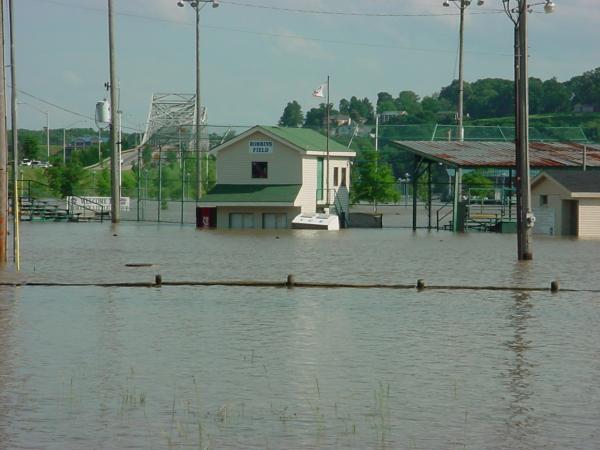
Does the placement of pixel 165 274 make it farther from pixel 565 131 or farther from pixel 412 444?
pixel 565 131

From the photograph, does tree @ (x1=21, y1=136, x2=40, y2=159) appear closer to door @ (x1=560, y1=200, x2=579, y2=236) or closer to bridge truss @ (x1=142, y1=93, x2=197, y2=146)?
bridge truss @ (x1=142, y1=93, x2=197, y2=146)

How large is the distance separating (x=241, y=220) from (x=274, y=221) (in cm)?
193

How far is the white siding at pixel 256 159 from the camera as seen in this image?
239ft

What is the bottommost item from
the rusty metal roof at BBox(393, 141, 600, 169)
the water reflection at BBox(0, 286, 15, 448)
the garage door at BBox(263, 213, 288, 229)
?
the water reflection at BBox(0, 286, 15, 448)

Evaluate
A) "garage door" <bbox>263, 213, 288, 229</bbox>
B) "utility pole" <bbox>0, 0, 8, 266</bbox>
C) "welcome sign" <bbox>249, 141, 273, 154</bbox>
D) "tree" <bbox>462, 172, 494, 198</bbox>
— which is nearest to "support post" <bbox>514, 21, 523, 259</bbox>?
Answer: "utility pole" <bbox>0, 0, 8, 266</bbox>

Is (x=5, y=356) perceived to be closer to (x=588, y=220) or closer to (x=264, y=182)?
(x=588, y=220)

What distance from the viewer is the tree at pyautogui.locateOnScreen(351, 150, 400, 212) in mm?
85375

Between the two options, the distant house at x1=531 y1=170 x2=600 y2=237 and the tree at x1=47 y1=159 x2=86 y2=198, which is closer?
the distant house at x1=531 y1=170 x2=600 y2=237

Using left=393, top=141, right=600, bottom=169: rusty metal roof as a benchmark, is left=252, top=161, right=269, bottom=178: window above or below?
below

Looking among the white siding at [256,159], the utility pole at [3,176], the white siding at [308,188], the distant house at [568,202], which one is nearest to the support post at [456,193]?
the distant house at [568,202]

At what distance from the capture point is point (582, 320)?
80.6 ft

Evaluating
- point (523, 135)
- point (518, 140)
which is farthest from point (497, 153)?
point (523, 135)

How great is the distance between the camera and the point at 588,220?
6297 cm

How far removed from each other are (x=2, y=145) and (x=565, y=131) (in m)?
56.8
